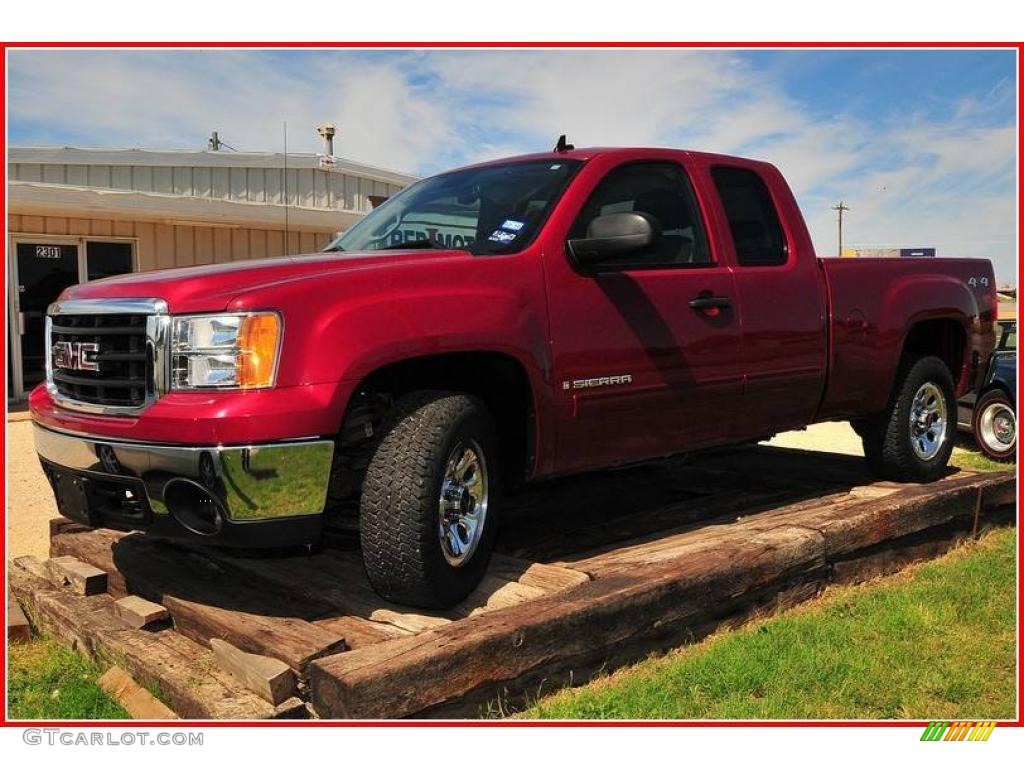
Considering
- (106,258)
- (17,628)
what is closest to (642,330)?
(17,628)

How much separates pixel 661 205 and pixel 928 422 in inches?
104

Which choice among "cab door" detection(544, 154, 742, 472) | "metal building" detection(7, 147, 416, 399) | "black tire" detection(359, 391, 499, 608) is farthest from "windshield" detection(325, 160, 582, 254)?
"metal building" detection(7, 147, 416, 399)

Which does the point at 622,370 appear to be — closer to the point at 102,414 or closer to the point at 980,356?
the point at 102,414

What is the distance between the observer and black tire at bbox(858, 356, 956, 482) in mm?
5633

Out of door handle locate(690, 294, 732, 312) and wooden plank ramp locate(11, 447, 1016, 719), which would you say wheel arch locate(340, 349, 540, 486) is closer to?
wooden plank ramp locate(11, 447, 1016, 719)

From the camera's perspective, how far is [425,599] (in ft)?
10.9

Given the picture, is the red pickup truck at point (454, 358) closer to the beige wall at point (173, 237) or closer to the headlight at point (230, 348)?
the headlight at point (230, 348)

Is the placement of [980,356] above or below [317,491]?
above

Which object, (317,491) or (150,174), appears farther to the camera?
(150,174)

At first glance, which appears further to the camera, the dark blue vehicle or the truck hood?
the dark blue vehicle

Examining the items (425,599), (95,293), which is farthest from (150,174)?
(425,599)

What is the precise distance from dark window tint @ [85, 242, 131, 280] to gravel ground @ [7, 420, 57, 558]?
3635mm

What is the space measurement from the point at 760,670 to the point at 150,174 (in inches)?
494

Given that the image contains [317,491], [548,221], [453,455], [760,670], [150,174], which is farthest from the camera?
[150,174]
